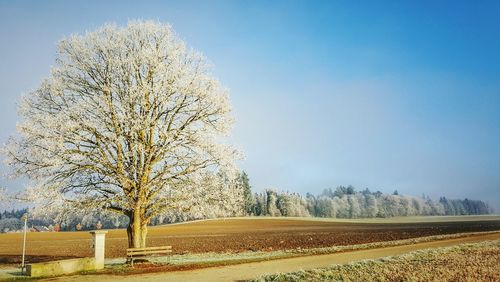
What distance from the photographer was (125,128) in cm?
2325

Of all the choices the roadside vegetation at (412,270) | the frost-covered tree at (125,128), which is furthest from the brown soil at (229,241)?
the roadside vegetation at (412,270)

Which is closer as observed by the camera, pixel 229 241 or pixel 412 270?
pixel 412 270

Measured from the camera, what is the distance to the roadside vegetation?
614 inches

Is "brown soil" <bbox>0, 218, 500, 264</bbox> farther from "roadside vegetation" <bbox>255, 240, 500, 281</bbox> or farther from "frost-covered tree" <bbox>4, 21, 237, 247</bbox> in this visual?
"roadside vegetation" <bbox>255, 240, 500, 281</bbox>

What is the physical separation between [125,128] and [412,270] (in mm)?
16652

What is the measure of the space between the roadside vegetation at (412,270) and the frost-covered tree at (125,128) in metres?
9.87

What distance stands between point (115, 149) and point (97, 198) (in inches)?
120

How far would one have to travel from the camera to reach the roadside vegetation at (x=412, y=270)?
614 inches

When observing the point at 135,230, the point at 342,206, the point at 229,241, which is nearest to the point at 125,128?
the point at 135,230

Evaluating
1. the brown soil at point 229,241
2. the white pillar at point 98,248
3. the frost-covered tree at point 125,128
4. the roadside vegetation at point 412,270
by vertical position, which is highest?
the frost-covered tree at point 125,128

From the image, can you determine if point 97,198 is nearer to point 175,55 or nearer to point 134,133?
point 134,133

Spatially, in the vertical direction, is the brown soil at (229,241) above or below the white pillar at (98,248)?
below

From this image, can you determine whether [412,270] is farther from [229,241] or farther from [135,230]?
[229,241]

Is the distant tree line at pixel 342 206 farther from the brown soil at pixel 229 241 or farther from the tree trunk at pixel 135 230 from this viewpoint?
the tree trunk at pixel 135 230
